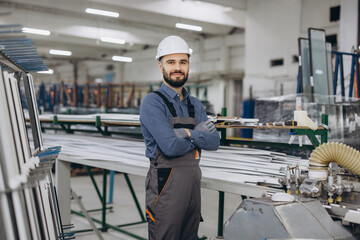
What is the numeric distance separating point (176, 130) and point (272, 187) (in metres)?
0.68

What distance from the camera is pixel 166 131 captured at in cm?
223

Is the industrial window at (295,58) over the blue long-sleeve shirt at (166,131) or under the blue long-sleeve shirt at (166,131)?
over

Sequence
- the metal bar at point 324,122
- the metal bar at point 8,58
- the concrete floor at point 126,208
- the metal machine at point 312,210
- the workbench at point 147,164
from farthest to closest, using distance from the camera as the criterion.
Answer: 1. the concrete floor at point 126,208
2. the metal bar at point 324,122
3. the workbench at point 147,164
4. the metal bar at point 8,58
5. the metal machine at point 312,210

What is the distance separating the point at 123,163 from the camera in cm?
339

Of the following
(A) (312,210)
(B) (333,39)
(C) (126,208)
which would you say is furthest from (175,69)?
(B) (333,39)

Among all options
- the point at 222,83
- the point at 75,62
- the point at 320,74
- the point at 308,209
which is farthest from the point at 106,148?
the point at 75,62

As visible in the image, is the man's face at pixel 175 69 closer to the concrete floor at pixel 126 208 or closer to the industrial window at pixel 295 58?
the concrete floor at pixel 126 208

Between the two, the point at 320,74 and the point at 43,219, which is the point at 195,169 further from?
the point at 320,74

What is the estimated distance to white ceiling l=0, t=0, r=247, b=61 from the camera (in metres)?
11.2

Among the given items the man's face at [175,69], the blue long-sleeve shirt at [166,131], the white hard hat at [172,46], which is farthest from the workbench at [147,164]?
the white hard hat at [172,46]

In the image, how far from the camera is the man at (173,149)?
2275 millimetres

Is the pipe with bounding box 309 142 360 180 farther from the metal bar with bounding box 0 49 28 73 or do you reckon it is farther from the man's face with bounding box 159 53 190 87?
the metal bar with bounding box 0 49 28 73

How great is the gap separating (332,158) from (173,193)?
919 mm

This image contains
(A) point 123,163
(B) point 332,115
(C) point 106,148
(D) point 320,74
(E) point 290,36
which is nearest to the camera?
(A) point 123,163
